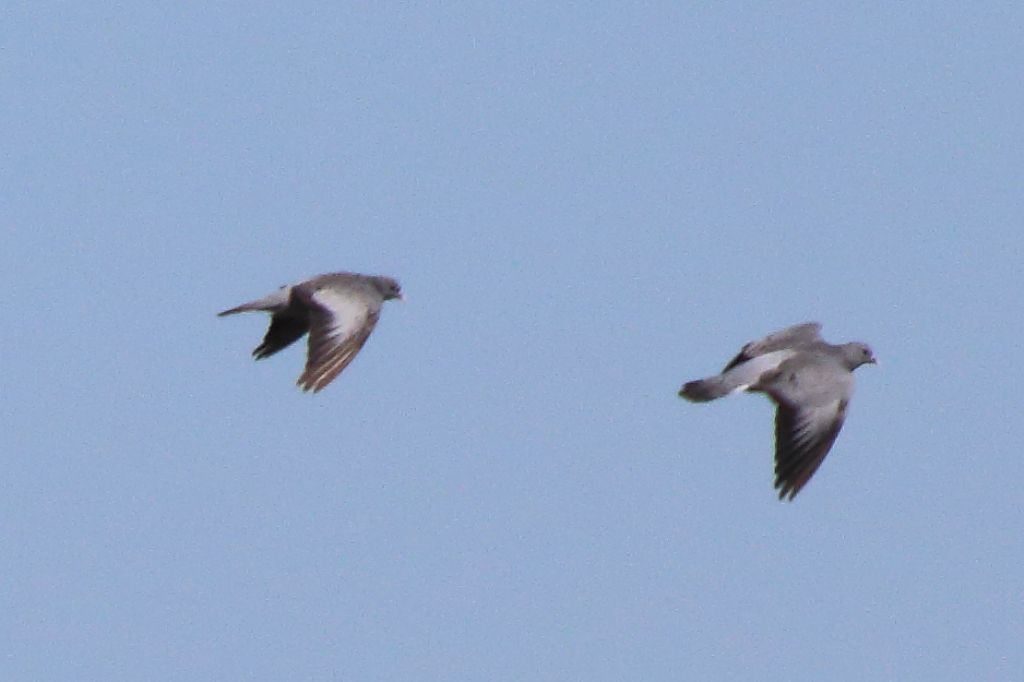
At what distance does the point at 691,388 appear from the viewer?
23.1 m

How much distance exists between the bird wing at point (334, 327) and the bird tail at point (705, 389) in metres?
3.35

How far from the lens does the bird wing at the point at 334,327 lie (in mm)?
24422

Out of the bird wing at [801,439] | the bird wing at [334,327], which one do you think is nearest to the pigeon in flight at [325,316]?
the bird wing at [334,327]

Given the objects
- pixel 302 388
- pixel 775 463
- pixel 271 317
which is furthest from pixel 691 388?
pixel 271 317

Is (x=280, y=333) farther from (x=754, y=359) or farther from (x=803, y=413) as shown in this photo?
(x=803, y=413)

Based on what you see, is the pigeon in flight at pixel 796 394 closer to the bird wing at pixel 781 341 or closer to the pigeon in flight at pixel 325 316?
the bird wing at pixel 781 341

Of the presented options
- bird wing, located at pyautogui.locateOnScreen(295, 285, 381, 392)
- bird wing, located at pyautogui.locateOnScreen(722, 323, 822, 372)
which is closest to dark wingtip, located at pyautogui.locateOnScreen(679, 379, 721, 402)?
bird wing, located at pyautogui.locateOnScreen(722, 323, 822, 372)

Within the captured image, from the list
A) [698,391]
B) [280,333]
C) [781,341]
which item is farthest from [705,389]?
[280,333]

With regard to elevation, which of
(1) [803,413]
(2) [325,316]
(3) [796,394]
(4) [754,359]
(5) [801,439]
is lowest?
A: (5) [801,439]

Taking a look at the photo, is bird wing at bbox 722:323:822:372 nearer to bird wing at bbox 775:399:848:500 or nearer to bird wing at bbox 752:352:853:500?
bird wing at bbox 752:352:853:500

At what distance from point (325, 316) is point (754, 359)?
411 centimetres

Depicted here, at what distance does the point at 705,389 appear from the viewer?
23.1m

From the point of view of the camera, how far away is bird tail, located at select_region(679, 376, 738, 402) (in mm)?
23031

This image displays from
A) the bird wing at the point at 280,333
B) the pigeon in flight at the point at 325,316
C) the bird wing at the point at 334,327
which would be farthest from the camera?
the bird wing at the point at 280,333
